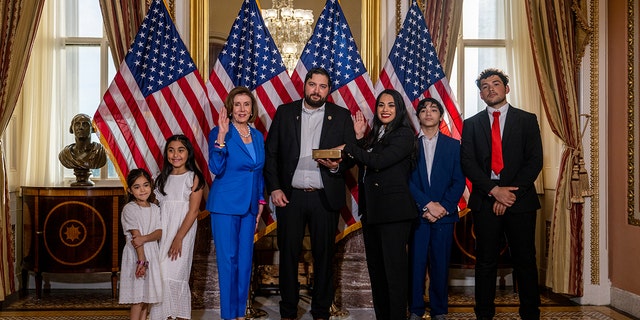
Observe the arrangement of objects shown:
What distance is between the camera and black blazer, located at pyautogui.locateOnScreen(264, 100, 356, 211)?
461 centimetres

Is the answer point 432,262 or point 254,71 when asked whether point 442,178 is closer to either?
point 432,262

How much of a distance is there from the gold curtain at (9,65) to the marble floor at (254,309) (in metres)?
0.28

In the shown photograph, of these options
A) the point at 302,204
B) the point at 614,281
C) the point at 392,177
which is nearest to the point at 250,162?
the point at 302,204

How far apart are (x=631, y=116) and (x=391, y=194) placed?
7.29 ft

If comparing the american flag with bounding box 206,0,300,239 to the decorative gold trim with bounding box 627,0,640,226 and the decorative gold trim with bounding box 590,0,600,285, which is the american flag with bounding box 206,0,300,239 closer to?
the decorative gold trim with bounding box 590,0,600,285

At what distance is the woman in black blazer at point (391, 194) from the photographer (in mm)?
4219

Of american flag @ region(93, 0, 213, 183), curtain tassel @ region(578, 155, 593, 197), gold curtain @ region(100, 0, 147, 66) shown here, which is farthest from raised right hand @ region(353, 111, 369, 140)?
gold curtain @ region(100, 0, 147, 66)

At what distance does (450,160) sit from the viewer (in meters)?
4.70

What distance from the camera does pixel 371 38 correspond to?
19.1 feet

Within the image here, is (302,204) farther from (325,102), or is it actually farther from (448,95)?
(448,95)

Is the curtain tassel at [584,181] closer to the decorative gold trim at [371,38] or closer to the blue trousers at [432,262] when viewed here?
the blue trousers at [432,262]

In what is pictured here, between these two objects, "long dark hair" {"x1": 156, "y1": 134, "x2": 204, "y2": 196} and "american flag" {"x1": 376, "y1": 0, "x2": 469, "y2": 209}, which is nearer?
"long dark hair" {"x1": 156, "y1": 134, "x2": 204, "y2": 196}

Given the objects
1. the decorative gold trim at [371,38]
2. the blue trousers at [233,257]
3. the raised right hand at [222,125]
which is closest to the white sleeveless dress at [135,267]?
the blue trousers at [233,257]

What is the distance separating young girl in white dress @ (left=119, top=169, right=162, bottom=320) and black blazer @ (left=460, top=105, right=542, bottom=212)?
210 centimetres
